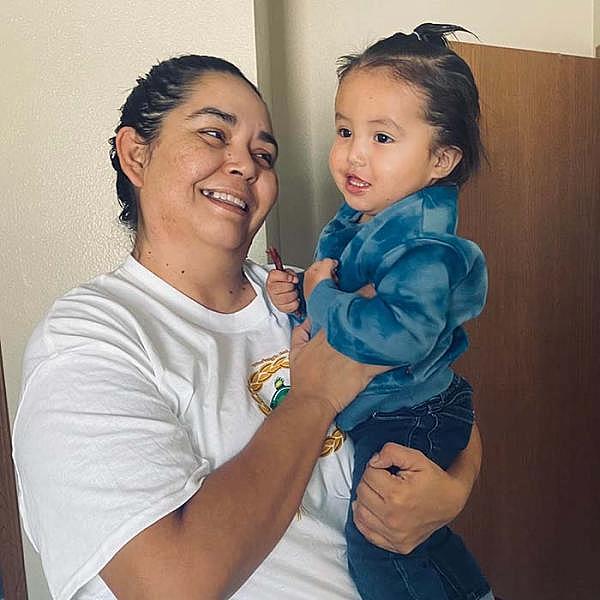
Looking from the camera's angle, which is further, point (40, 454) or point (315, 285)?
point (315, 285)

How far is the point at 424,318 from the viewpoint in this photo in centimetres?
102

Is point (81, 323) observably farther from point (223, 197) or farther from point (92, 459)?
point (223, 197)

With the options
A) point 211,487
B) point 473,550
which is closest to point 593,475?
point 473,550

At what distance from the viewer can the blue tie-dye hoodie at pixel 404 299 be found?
1015mm

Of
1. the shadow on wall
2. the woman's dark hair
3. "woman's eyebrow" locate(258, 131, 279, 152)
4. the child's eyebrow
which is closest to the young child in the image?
the child's eyebrow

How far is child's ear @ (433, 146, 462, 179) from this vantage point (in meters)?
1.14

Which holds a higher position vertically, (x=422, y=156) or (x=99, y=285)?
(x=422, y=156)

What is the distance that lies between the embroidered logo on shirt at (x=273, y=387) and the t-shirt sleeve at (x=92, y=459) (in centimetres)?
18

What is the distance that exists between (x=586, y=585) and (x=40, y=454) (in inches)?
93.6

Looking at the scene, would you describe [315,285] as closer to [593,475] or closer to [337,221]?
[337,221]

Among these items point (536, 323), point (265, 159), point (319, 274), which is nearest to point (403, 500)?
point (319, 274)

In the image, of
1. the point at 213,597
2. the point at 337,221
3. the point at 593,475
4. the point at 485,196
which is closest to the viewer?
the point at 213,597

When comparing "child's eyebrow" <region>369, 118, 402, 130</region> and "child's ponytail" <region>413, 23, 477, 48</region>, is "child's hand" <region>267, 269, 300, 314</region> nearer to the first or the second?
"child's eyebrow" <region>369, 118, 402, 130</region>

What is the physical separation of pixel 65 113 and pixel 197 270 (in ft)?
2.81
